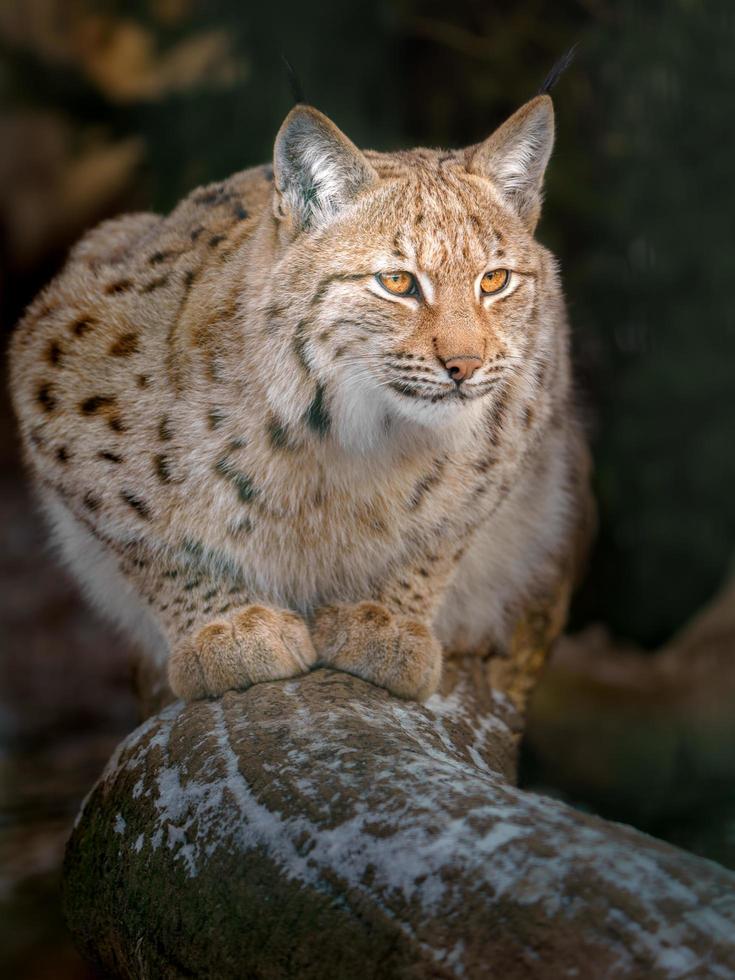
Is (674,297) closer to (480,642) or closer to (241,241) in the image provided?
(480,642)

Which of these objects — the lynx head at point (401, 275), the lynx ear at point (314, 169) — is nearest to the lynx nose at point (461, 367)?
the lynx head at point (401, 275)

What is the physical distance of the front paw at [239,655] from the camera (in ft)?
5.07

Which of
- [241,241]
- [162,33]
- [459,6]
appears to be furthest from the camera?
[459,6]

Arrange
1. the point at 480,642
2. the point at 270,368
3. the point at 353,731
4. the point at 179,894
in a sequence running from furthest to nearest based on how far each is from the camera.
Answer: the point at 480,642 < the point at 270,368 < the point at 353,731 < the point at 179,894

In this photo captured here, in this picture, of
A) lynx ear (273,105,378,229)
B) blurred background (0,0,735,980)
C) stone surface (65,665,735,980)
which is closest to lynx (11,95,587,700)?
lynx ear (273,105,378,229)

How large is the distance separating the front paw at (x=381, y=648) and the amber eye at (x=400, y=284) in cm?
47

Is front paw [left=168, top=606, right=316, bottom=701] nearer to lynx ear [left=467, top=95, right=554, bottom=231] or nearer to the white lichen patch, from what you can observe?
the white lichen patch

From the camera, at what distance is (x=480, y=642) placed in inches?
79.7

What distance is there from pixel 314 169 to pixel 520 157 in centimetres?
29

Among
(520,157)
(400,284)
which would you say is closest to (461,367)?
(400,284)

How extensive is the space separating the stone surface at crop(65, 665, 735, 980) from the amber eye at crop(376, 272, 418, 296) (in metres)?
0.50

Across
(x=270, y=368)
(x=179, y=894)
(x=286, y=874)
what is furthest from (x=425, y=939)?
(x=270, y=368)

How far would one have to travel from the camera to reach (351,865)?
3.51 feet

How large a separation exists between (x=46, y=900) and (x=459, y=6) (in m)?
2.05
